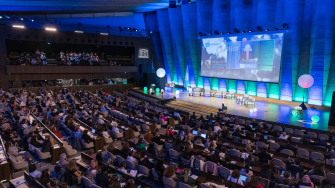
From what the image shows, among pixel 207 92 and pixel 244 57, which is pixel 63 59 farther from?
pixel 244 57

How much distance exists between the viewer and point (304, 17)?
20609 millimetres

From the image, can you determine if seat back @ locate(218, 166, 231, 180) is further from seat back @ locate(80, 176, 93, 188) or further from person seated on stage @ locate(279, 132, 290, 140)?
person seated on stage @ locate(279, 132, 290, 140)

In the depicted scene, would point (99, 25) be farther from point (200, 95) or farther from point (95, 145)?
point (95, 145)

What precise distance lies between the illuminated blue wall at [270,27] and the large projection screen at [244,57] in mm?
722

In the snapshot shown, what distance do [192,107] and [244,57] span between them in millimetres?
7034

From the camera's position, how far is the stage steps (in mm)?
20553

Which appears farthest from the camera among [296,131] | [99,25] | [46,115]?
[99,25]

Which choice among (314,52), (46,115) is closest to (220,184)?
(46,115)

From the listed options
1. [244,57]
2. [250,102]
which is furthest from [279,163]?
[244,57]

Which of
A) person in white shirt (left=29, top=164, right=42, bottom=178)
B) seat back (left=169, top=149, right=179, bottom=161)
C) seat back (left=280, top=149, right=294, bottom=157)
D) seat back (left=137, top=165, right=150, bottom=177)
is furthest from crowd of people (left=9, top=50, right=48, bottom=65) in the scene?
seat back (left=280, top=149, right=294, bottom=157)

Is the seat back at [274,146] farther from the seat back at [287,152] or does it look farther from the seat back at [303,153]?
the seat back at [303,153]

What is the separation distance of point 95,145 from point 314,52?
55.8ft

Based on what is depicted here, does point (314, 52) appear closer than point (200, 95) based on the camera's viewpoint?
Yes

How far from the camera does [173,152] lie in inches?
410
